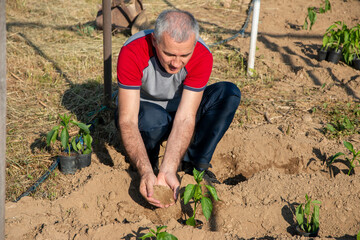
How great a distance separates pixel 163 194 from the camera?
2.43 m

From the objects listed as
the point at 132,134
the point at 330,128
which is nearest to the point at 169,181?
the point at 132,134

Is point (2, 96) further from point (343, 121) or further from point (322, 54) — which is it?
point (322, 54)

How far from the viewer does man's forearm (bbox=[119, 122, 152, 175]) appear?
8.07 ft

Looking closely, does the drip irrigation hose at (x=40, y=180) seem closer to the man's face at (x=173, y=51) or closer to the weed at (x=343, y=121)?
the man's face at (x=173, y=51)

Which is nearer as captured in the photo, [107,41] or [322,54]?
[107,41]

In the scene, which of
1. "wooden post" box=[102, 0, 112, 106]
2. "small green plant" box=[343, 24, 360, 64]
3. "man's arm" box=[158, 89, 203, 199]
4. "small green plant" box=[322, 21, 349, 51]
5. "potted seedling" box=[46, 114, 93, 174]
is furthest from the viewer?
"small green plant" box=[322, 21, 349, 51]

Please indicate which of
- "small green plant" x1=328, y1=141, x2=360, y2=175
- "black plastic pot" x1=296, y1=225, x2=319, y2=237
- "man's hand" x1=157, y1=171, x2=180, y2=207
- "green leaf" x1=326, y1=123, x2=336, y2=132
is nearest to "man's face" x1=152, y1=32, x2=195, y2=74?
"man's hand" x1=157, y1=171, x2=180, y2=207

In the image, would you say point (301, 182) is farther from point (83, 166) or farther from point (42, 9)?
point (42, 9)

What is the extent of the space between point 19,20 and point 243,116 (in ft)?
13.7

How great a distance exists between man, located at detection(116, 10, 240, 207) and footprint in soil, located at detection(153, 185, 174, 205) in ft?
A: 0.10

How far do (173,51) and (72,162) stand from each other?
1.18 metres

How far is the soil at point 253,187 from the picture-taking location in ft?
7.50

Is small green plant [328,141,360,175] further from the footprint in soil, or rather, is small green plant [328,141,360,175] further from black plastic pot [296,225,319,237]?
the footprint in soil

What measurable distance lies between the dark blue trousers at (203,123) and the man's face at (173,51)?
0.49m
